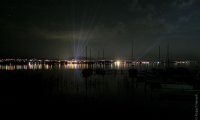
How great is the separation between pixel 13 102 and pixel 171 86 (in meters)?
20.6

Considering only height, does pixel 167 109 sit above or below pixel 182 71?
below

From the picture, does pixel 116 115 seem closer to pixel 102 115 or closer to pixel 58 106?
pixel 102 115

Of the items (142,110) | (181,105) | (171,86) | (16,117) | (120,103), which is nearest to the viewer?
(16,117)

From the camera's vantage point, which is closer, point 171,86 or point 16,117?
point 16,117

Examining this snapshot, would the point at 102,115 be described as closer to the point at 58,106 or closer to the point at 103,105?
the point at 103,105

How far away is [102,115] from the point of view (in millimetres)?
21500

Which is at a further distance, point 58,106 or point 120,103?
point 120,103

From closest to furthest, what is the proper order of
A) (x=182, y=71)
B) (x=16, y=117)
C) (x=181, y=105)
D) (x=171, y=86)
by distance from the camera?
(x=16, y=117) → (x=181, y=105) → (x=171, y=86) → (x=182, y=71)

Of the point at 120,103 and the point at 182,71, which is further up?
the point at 182,71

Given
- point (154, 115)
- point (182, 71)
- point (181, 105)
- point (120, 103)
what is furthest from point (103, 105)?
point (182, 71)

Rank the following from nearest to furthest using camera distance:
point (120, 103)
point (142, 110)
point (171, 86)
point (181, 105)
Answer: point (142, 110) → point (181, 105) → point (120, 103) → point (171, 86)

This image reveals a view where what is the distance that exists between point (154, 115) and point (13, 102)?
16547 millimetres

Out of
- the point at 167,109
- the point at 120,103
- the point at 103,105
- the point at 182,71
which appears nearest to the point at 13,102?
the point at 103,105

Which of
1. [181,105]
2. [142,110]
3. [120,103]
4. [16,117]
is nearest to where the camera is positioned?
[16,117]
